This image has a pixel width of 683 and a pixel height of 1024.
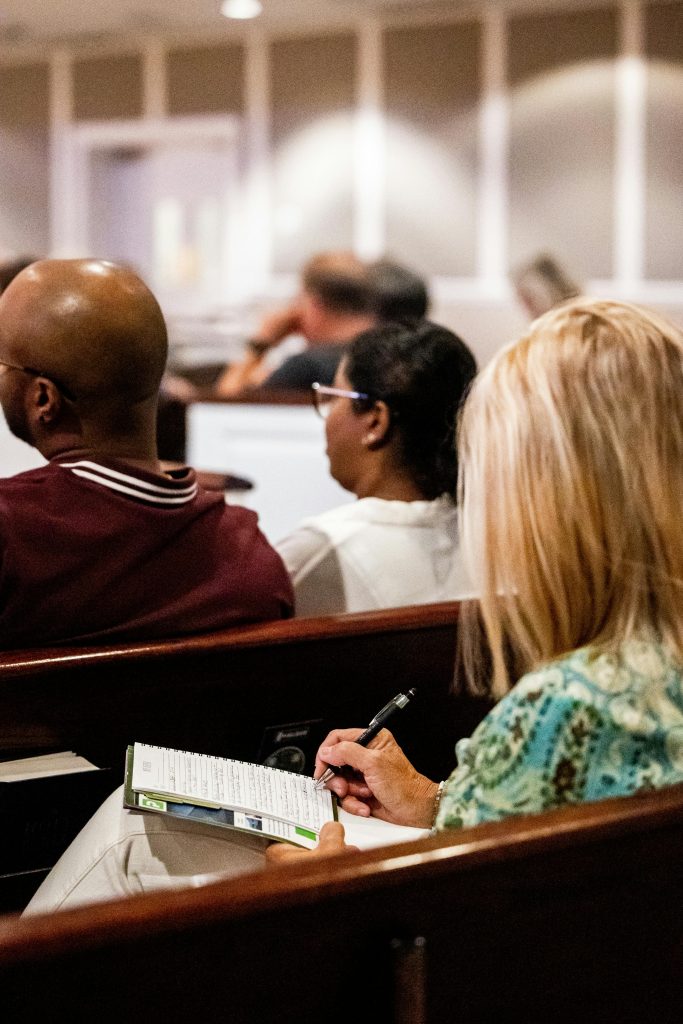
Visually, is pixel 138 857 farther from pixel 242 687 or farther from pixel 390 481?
pixel 390 481

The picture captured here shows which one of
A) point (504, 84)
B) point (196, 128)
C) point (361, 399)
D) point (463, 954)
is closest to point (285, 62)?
point (196, 128)

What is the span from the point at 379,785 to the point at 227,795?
0.58 feet

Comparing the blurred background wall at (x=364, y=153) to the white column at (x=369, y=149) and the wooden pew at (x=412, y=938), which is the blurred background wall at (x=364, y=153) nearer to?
the white column at (x=369, y=149)

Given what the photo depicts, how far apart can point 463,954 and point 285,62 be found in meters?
6.76

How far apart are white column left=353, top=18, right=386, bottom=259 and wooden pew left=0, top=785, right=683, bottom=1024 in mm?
6143

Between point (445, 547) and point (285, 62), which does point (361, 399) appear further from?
point (285, 62)

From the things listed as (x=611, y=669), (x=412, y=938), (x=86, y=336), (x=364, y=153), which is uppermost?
(x=364, y=153)

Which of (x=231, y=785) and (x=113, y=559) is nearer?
(x=231, y=785)

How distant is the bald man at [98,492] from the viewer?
1440 mm

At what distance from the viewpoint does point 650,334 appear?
3.58 ft

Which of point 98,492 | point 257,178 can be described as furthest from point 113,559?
point 257,178

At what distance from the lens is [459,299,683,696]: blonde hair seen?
3.45 ft

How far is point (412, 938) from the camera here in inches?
31.6

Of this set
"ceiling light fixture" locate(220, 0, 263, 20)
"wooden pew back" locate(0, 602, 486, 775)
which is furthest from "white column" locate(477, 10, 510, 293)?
"wooden pew back" locate(0, 602, 486, 775)
